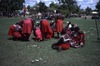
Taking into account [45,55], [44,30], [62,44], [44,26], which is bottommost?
[45,55]

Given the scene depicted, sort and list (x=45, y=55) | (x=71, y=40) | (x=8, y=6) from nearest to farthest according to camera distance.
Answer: (x=45, y=55), (x=71, y=40), (x=8, y=6)

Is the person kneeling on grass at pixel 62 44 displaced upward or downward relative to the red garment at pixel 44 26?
downward

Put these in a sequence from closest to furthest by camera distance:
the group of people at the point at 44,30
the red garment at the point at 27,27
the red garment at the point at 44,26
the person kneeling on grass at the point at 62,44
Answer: the person kneeling on grass at the point at 62,44 → the group of people at the point at 44,30 → the red garment at the point at 27,27 → the red garment at the point at 44,26

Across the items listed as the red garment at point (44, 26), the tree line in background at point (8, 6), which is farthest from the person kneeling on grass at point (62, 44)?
the tree line in background at point (8, 6)

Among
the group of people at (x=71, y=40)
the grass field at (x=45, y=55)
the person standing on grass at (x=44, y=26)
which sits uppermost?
the person standing on grass at (x=44, y=26)

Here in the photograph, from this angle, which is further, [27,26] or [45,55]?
[27,26]

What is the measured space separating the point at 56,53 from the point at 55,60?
4.76 ft

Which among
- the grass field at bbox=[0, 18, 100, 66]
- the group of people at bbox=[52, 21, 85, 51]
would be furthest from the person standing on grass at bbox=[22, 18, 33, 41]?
the group of people at bbox=[52, 21, 85, 51]

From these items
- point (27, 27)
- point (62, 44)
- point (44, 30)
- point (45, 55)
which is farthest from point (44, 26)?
point (45, 55)

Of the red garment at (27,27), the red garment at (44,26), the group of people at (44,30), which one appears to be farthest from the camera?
the red garment at (44,26)

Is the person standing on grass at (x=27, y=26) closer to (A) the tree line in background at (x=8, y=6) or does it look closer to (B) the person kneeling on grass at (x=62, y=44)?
(B) the person kneeling on grass at (x=62, y=44)

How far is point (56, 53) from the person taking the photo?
1170 centimetres

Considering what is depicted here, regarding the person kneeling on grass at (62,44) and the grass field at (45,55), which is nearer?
the grass field at (45,55)

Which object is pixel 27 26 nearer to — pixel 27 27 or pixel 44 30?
pixel 27 27
